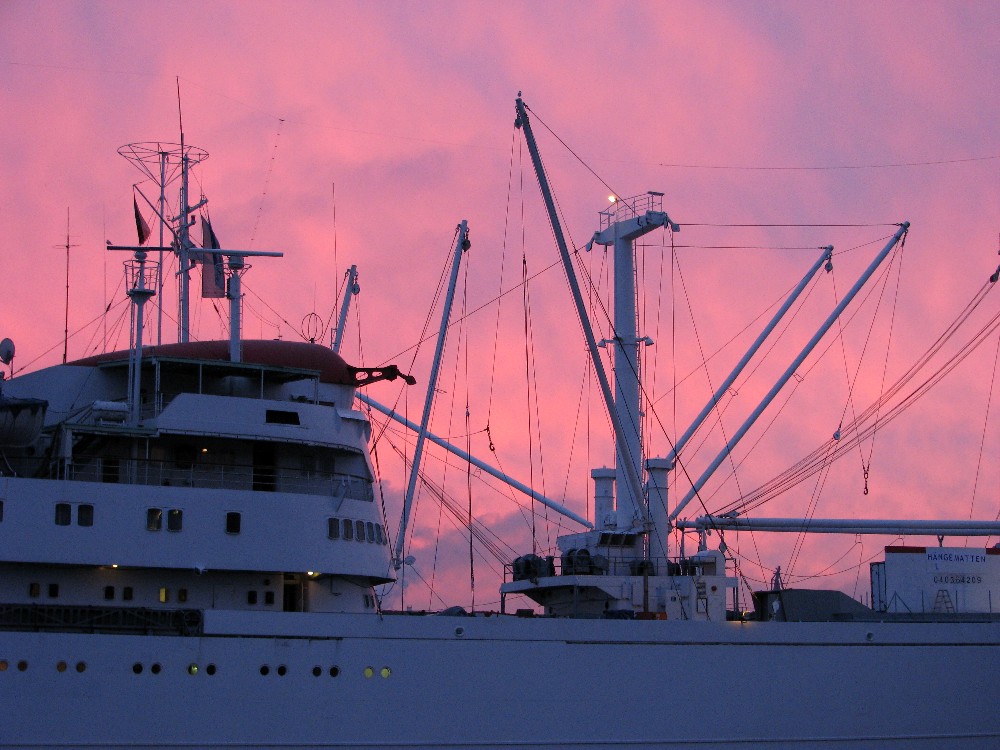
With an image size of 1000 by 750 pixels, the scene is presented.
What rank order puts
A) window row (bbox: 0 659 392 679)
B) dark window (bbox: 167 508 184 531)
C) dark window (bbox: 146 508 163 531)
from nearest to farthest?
window row (bbox: 0 659 392 679)
dark window (bbox: 146 508 163 531)
dark window (bbox: 167 508 184 531)

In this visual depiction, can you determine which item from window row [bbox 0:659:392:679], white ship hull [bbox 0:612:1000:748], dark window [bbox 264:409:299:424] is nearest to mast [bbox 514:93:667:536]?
white ship hull [bbox 0:612:1000:748]

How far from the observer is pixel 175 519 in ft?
94.5

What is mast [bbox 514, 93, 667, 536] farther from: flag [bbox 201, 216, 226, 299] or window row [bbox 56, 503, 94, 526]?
window row [bbox 56, 503, 94, 526]

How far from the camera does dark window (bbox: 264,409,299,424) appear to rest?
1214 inches

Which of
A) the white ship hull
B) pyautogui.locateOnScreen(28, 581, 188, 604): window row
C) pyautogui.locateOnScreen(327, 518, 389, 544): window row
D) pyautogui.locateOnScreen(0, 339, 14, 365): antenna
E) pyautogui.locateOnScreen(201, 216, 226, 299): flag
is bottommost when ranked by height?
the white ship hull

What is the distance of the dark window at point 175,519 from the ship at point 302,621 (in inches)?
1.2

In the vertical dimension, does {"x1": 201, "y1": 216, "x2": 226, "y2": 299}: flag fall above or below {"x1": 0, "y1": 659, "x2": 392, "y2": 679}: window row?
above

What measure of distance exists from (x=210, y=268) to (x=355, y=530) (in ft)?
29.4

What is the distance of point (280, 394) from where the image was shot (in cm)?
3262

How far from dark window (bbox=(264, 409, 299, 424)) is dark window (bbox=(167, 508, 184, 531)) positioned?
9.98 ft

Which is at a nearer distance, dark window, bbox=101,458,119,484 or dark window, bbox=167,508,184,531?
dark window, bbox=167,508,184,531

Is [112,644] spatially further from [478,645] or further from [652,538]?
[652,538]

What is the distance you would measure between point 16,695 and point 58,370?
26.9ft

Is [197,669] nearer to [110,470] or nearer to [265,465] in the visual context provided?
[110,470]
